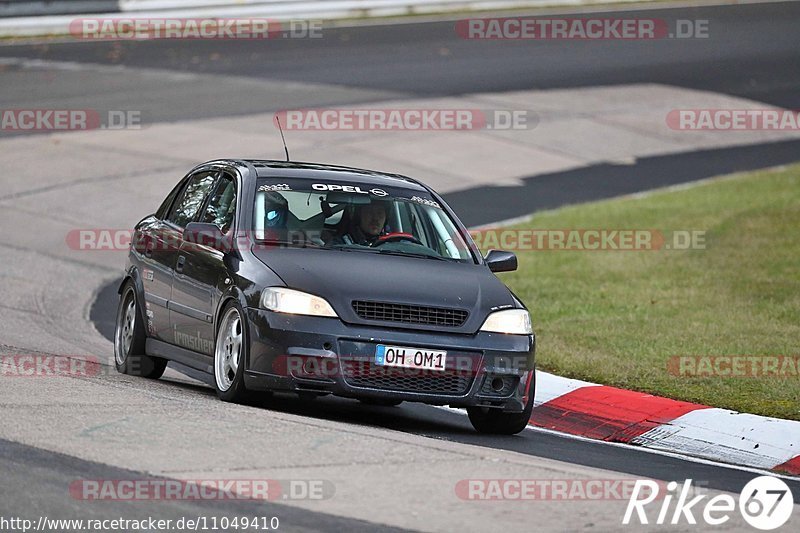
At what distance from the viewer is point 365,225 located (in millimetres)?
9836

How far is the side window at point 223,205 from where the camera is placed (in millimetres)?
9961

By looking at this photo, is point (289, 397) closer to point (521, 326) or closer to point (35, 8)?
point (521, 326)

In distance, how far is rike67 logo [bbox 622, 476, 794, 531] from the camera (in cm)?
674

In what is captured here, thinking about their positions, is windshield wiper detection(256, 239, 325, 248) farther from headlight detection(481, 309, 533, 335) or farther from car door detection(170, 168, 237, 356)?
headlight detection(481, 309, 533, 335)

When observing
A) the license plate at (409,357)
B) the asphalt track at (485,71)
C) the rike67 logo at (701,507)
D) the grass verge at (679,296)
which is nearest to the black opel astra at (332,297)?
the license plate at (409,357)

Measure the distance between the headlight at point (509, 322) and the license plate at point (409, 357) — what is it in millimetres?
382

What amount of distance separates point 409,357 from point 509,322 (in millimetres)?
754

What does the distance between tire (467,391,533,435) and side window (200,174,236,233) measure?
2.01 m

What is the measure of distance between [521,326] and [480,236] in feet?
28.9

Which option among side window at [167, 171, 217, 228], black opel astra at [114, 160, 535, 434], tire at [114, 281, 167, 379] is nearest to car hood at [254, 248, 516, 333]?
black opel astra at [114, 160, 535, 434]

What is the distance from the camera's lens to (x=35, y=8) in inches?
1216

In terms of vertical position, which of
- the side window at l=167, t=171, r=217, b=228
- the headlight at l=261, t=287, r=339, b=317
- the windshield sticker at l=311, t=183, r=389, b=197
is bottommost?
the headlight at l=261, t=287, r=339, b=317

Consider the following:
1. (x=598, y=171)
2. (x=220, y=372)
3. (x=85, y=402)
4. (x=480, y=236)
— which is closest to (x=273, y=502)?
(x=85, y=402)

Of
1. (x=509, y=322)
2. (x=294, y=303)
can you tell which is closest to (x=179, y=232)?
(x=294, y=303)
